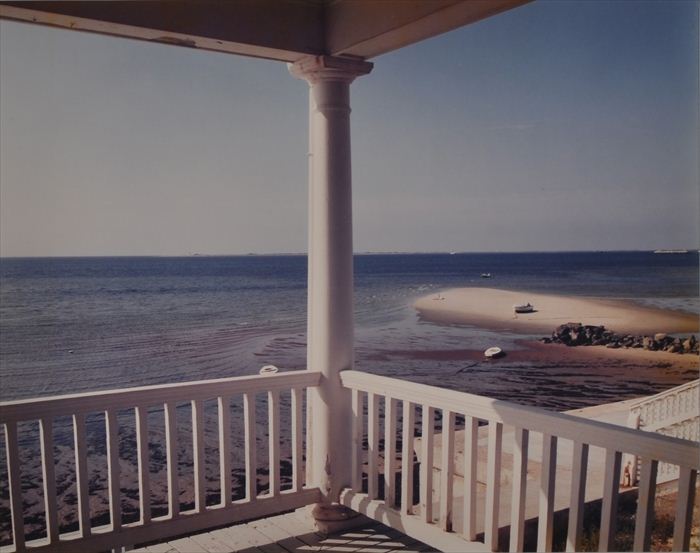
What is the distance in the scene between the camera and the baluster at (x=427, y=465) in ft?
8.20

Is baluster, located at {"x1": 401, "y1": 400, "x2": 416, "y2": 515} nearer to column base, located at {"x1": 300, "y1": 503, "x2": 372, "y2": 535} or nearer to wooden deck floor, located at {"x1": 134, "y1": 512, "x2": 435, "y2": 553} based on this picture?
wooden deck floor, located at {"x1": 134, "y1": 512, "x2": 435, "y2": 553}

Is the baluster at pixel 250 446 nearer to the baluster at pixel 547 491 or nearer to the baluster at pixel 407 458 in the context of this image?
the baluster at pixel 407 458

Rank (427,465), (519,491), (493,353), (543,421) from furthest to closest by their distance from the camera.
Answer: (493,353), (427,465), (519,491), (543,421)

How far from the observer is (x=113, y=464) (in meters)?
2.40

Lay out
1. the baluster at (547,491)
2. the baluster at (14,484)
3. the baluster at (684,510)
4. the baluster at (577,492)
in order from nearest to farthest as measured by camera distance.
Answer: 1. the baluster at (684,510)
2. the baluster at (577,492)
3. the baluster at (547,491)
4. the baluster at (14,484)

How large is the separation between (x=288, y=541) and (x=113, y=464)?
35.6 inches

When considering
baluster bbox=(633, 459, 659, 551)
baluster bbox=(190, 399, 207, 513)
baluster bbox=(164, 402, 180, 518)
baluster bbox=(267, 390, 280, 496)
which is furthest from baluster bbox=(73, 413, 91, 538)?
baluster bbox=(633, 459, 659, 551)

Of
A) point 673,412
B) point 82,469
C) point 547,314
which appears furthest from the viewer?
point 547,314

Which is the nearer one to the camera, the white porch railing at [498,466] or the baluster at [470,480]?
the white porch railing at [498,466]

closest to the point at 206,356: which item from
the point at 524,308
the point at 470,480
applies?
the point at 470,480

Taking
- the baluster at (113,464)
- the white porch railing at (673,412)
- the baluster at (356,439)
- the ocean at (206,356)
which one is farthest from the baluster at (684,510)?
the ocean at (206,356)

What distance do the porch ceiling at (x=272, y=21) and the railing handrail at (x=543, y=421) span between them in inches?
56.5

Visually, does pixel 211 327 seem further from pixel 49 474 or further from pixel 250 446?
pixel 49 474

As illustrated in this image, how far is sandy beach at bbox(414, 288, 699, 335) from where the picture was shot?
27391 mm
